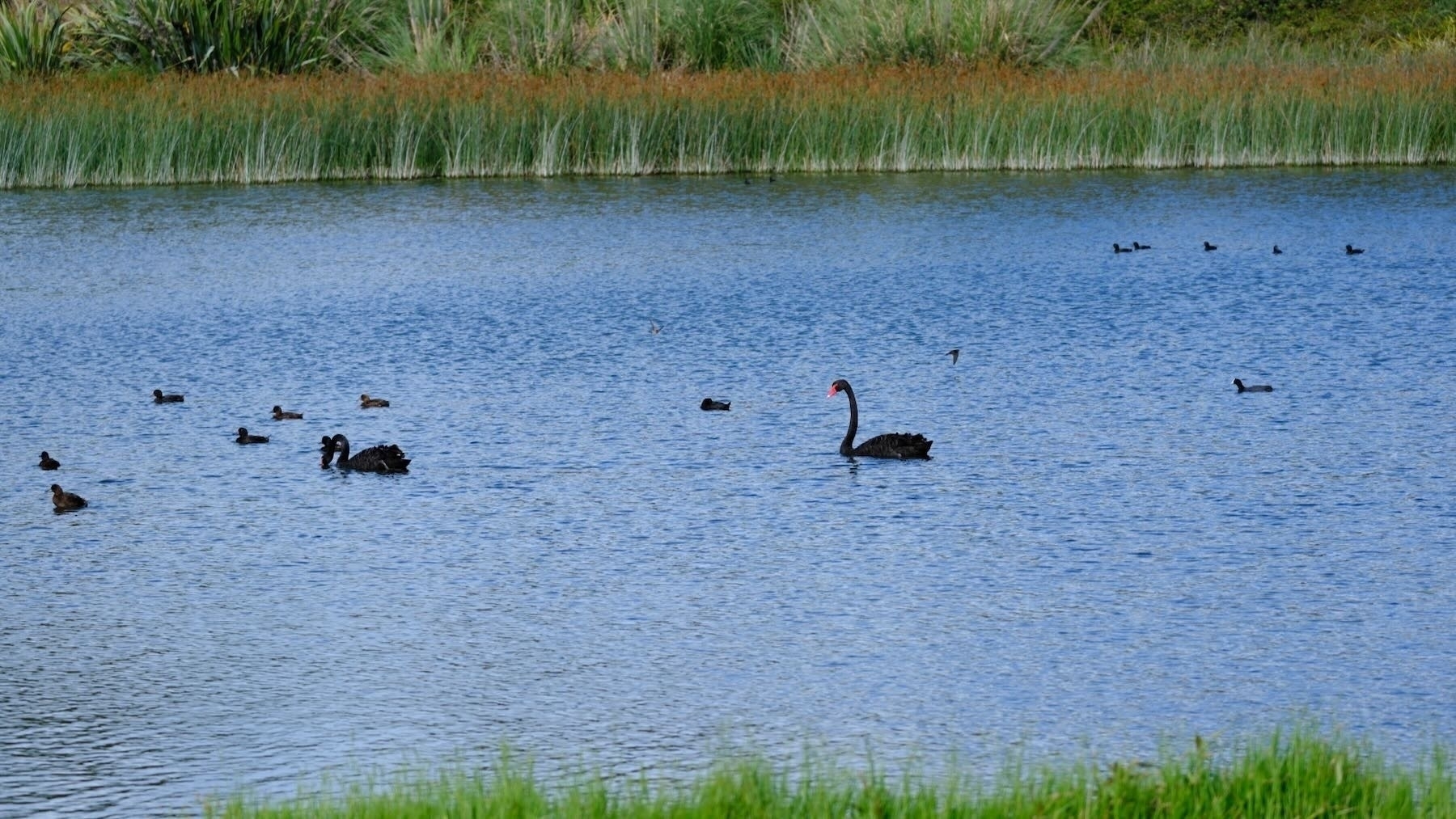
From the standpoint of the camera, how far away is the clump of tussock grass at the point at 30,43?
31922mm

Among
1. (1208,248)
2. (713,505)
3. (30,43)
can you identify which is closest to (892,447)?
(713,505)

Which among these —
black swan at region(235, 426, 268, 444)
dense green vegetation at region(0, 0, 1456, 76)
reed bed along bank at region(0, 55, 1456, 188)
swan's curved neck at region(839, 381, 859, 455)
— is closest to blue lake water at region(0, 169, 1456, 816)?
black swan at region(235, 426, 268, 444)

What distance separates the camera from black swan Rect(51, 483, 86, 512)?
37.2 ft

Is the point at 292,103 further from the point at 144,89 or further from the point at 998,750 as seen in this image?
the point at 998,750

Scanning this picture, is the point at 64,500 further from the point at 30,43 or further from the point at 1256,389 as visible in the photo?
the point at 30,43

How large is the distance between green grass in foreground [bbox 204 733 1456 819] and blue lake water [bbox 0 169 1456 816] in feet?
2.87

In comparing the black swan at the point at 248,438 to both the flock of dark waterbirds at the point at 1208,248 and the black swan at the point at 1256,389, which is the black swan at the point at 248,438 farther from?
the flock of dark waterbirds at the point at 1208,248

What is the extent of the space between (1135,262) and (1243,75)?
29.2 feet

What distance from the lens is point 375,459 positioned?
483 inches

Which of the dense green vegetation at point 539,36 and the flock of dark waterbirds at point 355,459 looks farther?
the dense green vegetation at point 539,36

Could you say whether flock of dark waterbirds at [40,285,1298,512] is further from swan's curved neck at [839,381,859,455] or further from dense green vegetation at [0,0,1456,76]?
dense green vegetation at [0,0,1456,76]

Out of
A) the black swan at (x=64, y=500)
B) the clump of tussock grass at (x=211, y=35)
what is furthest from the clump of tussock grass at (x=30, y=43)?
the black swan at (x=64, y=500)

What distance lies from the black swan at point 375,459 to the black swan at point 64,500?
5.39 feet

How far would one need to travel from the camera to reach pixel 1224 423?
529 inches
